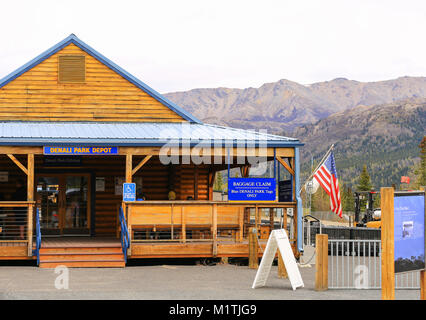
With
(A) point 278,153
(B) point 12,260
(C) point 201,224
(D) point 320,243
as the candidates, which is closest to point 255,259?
(C) point 201,224

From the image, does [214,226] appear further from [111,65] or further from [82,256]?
[111,65]

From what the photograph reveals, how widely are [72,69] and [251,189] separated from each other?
7.65m

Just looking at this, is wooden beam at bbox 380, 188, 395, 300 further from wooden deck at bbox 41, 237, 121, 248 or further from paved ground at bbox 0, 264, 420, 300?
wooden deck at bbox 41, 237, 121, 248

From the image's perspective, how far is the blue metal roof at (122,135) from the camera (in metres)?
17.9

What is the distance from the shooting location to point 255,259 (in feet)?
57.8

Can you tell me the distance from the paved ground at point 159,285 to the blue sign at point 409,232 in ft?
5.54

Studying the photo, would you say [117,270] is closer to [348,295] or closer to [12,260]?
[12,260]

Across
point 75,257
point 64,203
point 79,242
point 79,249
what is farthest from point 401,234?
point 64,203

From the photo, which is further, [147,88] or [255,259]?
[147,88]

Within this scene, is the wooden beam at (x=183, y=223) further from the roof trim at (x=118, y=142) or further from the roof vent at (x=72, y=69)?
the roof vent at (x=72, y=69)

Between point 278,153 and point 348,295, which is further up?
point 278,153

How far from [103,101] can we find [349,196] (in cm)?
8422

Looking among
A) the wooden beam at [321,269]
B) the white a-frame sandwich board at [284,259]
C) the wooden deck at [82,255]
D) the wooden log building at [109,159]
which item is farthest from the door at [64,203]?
the wooden beam at [321,269]

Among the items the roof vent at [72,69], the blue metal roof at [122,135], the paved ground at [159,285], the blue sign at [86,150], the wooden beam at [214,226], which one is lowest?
the paved ground at [159,285]
